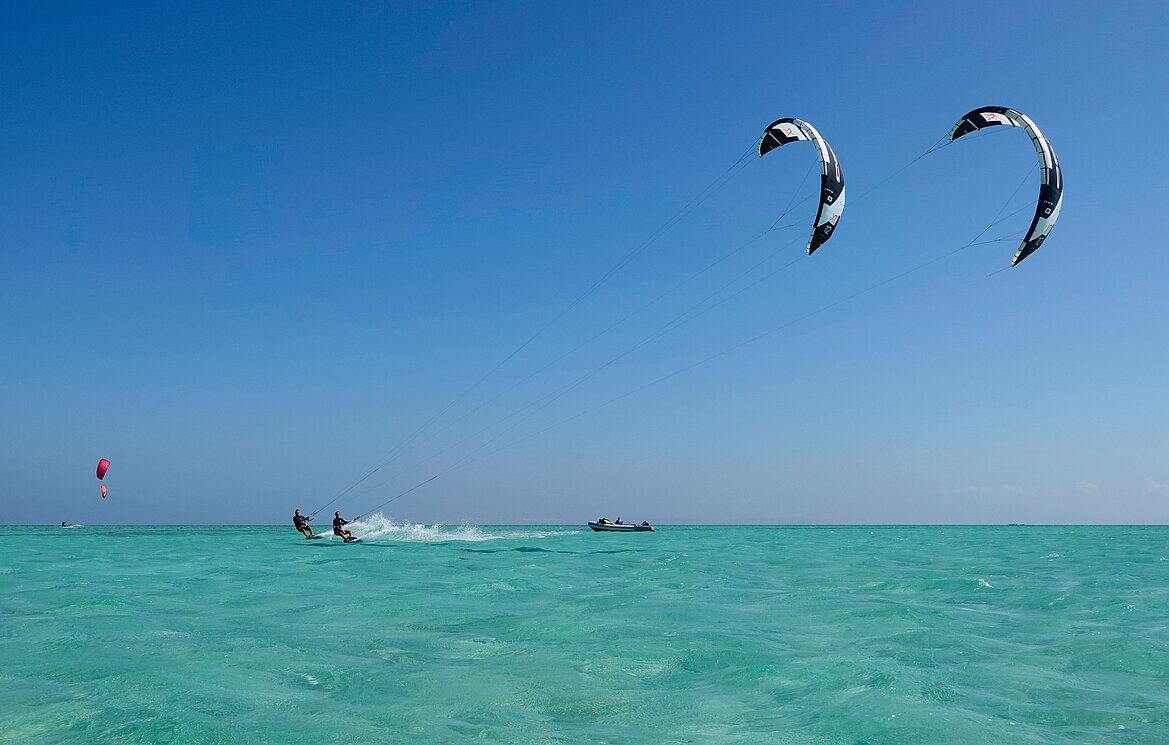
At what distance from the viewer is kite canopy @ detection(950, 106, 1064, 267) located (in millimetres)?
21953

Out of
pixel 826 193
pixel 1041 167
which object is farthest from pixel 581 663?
pixel 1041 167

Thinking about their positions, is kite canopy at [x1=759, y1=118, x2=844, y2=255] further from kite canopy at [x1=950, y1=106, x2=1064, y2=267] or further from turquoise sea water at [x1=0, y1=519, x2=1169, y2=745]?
turquoise sea water at [x1=0, y1=519, x2=1169, y2=745]

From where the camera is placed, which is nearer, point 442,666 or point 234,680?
point 234,680

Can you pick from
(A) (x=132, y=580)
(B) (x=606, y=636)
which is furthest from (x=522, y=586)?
(A) (x=132, y=580)

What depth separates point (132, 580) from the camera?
1923 centimetres

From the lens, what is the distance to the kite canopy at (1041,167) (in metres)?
22.0

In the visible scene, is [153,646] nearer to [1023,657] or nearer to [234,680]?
[234,680]

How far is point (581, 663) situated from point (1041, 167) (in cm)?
2064

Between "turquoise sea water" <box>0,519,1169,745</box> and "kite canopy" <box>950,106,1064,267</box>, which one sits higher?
"kite canopy" <box>950,106,1064,267</box>

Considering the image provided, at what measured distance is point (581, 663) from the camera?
9.05 metres

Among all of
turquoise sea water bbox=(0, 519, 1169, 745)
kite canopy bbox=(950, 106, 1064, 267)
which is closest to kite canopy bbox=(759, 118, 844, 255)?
kite canopy bbox=(950, 106, 1064, 267)

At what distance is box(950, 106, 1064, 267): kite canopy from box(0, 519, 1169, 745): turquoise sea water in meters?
10.3

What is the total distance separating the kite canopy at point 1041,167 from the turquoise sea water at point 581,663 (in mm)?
10281

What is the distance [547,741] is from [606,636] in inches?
185
